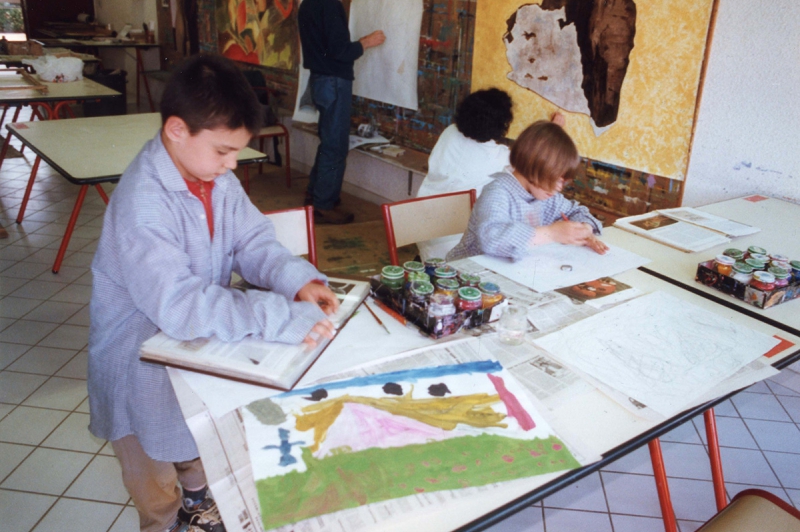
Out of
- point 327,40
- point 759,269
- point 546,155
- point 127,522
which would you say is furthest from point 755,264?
point 327,40

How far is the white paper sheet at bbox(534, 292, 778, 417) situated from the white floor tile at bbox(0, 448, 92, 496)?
5.04 feet

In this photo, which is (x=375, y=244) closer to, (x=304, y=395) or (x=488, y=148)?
(x=488, y=148)

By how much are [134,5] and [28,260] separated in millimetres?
5589

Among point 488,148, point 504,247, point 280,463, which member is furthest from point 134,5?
point 280,463

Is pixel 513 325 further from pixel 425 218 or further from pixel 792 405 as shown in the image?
pixel 792 405

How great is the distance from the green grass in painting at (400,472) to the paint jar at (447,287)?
396mm

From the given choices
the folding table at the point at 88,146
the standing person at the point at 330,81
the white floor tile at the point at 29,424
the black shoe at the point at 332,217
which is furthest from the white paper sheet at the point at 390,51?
the white floor tile at the point at 29,424

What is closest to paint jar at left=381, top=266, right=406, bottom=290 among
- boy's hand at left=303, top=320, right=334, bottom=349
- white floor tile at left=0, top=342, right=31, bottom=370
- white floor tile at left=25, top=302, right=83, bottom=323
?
boy's hand at left=303, top=320, right=334, bottom=349

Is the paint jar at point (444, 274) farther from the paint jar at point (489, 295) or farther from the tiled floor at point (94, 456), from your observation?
the tiled floor at point (94, 456)

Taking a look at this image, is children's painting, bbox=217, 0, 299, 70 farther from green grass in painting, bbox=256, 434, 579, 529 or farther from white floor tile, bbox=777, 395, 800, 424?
green grass in painting, bbox=256, 434, 579, 529

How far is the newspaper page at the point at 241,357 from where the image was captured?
3.52ft

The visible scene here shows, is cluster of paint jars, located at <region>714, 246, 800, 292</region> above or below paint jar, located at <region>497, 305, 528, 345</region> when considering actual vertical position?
above

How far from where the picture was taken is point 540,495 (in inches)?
34.8

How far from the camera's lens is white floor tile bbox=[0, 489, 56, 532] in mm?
1680
